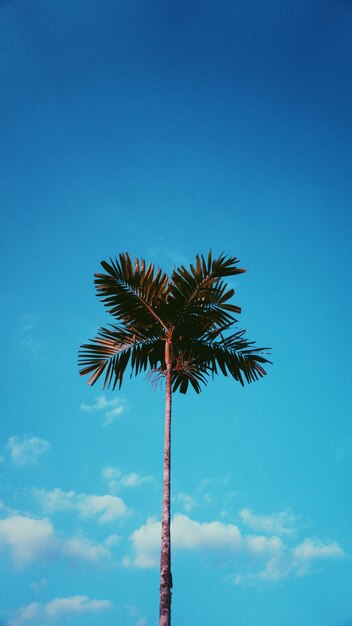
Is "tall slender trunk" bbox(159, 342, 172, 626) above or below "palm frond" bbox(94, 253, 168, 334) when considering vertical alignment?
below

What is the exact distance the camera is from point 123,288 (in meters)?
9.78

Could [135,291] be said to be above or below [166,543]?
above

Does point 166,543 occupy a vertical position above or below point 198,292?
below

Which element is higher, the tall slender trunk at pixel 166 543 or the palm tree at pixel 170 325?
the palm tree at pixel 170 325

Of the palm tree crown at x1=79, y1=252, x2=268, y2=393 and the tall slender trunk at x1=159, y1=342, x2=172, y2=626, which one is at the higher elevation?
the palm tree crown at x1=79, y1=252, x2=268, y2=393

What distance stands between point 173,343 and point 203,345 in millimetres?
697

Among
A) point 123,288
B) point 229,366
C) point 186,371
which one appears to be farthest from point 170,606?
point 123,288

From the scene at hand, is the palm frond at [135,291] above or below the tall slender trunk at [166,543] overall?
above

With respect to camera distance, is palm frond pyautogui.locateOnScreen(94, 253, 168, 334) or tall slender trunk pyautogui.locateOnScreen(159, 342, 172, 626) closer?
tall slender trunk pyautogui.locateOnScreen(159, 342, 172, 626)

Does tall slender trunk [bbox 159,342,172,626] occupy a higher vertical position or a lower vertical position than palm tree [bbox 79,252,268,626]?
lower

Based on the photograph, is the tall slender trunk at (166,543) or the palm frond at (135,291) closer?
the tall slender trunk at (166,543)

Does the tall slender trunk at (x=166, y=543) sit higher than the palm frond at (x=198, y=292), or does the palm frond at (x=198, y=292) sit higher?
the palm frond at (x=198, y=292)

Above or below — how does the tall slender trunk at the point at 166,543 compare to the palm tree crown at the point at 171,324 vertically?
below

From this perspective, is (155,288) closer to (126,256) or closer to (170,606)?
(126,256)
